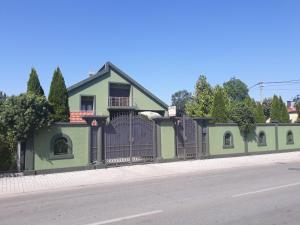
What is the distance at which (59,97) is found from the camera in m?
19.8

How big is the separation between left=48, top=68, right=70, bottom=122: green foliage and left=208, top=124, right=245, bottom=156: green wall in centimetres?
835

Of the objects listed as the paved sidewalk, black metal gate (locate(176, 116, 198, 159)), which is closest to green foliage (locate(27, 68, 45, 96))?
the paved sidewalk

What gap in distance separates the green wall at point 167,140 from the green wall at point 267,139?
6544mm

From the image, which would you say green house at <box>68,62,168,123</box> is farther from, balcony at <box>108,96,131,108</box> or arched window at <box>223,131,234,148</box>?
arched window at <box>223,131,234,148</box>

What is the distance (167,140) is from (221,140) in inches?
167

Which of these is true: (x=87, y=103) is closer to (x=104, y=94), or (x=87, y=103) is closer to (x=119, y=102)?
(x=104, y=94)

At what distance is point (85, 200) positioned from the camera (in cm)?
912

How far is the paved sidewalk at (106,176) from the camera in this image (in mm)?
11803

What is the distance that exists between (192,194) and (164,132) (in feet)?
30.2

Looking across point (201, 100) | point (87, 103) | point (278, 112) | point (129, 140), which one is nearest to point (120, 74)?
point (87, 103)

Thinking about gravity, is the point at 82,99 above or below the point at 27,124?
above

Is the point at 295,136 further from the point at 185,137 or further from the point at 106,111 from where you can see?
the point at 106,111

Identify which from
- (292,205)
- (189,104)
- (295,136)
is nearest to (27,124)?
(292,205)

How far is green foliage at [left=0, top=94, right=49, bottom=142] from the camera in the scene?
44.7 feet
